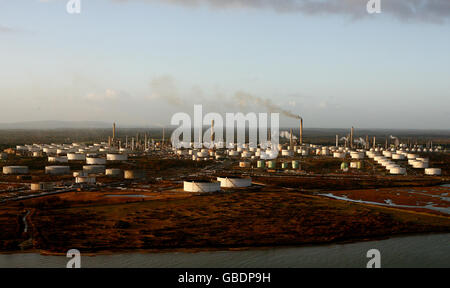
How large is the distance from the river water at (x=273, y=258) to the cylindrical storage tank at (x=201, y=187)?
35732mm

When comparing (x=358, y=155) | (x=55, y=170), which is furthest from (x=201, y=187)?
(x=358, y=155)

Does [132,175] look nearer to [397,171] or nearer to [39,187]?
[39,187]

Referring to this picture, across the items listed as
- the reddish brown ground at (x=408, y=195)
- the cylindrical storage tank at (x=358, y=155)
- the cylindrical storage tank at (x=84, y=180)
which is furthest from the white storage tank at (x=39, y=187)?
the cylindrical storage tank at (x=358, y=155)

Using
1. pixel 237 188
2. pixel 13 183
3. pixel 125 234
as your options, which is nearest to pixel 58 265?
pixel 125 234

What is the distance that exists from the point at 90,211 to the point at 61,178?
4481 cm

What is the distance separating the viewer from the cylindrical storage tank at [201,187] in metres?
85.0

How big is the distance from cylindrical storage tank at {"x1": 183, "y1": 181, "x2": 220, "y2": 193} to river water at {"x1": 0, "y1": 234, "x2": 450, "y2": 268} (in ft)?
117

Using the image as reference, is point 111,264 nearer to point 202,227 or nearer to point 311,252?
point 202,227

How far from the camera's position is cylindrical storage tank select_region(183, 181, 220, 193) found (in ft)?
279

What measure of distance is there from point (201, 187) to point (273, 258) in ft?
129

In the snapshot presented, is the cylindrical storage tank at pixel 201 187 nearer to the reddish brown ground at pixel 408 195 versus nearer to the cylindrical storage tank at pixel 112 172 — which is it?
the reddish brown ground at pixel 408 195

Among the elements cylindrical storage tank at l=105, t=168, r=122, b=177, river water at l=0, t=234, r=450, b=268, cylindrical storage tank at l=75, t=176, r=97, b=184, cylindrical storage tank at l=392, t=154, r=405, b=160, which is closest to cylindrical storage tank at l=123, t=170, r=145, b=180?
cylindrical storage tank at l=105, t=168, r=122, b=177
